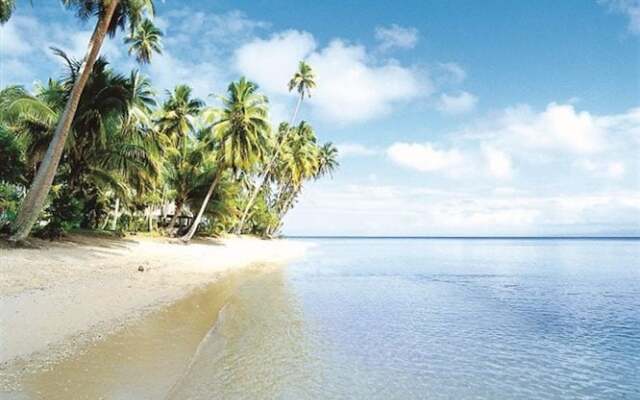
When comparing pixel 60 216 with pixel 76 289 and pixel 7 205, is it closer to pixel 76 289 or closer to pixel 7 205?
pixel 7 205

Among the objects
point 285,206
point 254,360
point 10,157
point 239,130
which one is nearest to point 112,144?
point 10,157

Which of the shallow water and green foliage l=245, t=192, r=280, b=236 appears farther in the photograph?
green foliage l=245, t=192, r=280, b=236

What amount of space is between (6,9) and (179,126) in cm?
1603

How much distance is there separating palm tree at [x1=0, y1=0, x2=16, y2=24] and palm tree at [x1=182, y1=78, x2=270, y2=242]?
1331 cm

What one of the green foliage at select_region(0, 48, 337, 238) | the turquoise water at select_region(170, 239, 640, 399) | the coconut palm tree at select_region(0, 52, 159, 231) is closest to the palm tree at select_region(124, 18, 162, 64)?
the green foliage at select_region(0, 48, 337, 238)

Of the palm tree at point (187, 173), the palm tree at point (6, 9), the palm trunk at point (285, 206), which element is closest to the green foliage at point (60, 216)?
the palm tree at point (6, 9)

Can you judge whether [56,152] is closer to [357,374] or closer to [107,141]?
[107,141]

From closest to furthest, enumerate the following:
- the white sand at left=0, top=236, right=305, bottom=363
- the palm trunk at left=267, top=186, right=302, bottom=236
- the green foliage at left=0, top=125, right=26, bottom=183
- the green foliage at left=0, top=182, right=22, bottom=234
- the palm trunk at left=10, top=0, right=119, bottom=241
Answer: the white sand at left=0, top=236, right=305, bottom=363, the palm trunk at left=10, top=0, right=119, bottom=241, the green foliage at left=0, top=182, right=22, bottom=234, the green foliage at left=0, top=125, right=26, bottom=183, the palm trunk at left=267, top=186, right=302, bottom=236

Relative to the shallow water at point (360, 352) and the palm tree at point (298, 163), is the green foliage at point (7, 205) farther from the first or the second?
the palm tree at point (298, 163)

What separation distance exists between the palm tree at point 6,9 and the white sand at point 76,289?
313 inches

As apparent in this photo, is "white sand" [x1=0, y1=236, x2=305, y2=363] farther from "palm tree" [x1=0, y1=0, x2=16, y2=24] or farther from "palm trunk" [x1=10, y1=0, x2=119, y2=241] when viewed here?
"palm tree" [x1=0, y1=0, x2=16, y2=24]

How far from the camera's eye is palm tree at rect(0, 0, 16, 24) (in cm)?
1416

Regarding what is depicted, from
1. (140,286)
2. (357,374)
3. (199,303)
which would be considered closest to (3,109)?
(140,286)

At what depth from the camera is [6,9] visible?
1441 cm
